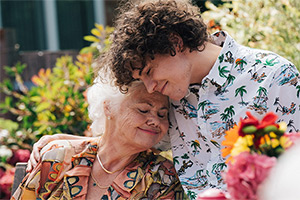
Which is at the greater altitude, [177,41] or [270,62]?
[177,41]

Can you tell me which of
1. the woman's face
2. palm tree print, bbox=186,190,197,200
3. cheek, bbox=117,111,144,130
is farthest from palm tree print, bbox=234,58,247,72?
palm tree print, bbox=186,190,197,200

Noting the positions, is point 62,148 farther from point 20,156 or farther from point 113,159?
point 20,156

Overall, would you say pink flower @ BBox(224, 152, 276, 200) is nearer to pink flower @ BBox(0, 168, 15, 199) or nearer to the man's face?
the man's face

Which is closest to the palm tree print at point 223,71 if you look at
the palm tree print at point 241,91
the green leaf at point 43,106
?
the palm tree print at point 241,91

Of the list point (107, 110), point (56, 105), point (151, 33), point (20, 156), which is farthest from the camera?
point (56, 105)

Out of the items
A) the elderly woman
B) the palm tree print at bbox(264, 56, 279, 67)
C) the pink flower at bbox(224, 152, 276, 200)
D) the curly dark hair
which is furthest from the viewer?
the elderly woman

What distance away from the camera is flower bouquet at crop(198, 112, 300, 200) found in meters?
1.33

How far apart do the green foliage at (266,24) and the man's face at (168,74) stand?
50.1 inches

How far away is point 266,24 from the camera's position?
3783 mm

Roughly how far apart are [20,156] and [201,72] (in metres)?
2.39

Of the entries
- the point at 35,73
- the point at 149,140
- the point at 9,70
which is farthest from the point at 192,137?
the point at 35,73

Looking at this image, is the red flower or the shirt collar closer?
the red flower

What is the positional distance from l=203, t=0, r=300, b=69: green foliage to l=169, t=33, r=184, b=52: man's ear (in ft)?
4.17

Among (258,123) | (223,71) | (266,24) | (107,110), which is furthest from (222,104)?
(266,24)
